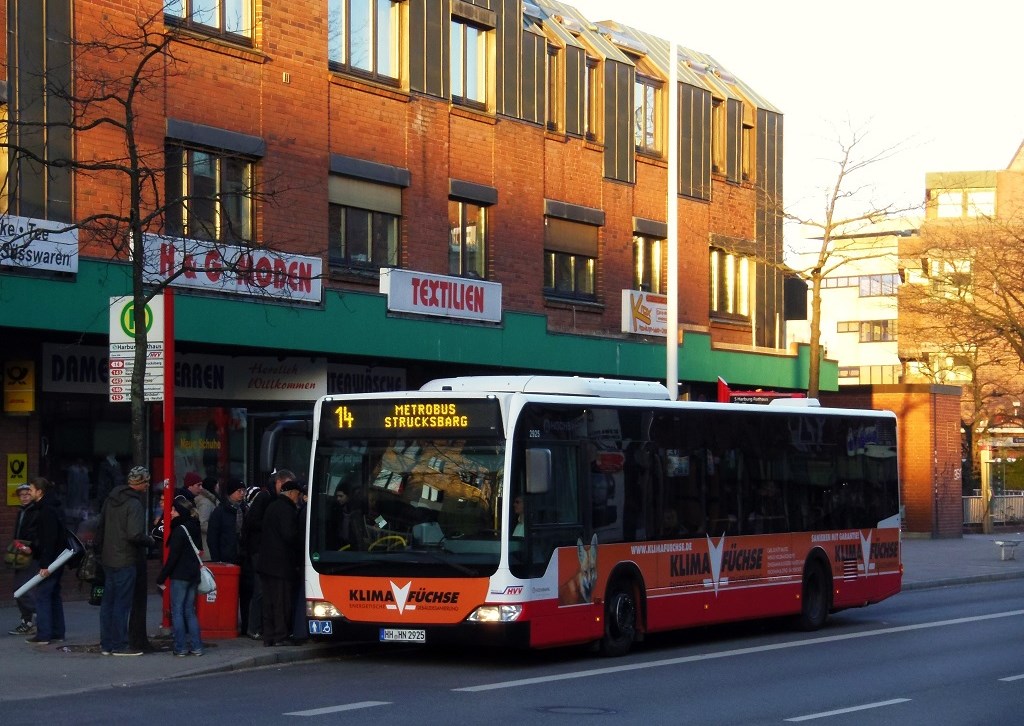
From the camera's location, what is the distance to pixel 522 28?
27.9 metres

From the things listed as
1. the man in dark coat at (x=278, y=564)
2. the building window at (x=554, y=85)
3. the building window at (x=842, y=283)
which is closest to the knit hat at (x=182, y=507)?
the man in dark coat at (x=278, y=564)

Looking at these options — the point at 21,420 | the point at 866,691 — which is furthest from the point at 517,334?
the point at 866,691

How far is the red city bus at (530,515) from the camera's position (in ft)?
47.2

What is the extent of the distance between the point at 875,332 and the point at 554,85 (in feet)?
224

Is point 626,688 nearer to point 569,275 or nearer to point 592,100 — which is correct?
point 569,275

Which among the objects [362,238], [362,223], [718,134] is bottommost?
[362,238]

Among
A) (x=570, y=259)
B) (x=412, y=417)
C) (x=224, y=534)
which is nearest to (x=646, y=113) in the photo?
(x=570, y=259)

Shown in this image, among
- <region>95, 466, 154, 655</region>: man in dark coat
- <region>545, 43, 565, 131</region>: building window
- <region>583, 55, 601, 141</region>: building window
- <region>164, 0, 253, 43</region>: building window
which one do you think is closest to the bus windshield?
<region>95, 466, 154, 655</region>: man in dark coat

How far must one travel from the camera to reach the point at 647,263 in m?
31.6

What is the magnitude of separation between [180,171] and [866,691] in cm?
1274

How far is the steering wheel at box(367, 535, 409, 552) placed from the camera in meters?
14.7

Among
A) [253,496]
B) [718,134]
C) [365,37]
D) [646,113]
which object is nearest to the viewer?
[253,496]

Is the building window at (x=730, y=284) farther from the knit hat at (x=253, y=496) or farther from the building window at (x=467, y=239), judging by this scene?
the knit hat at (x=253, y=496)

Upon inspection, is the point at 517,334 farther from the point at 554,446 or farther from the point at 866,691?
the point at 866,691
